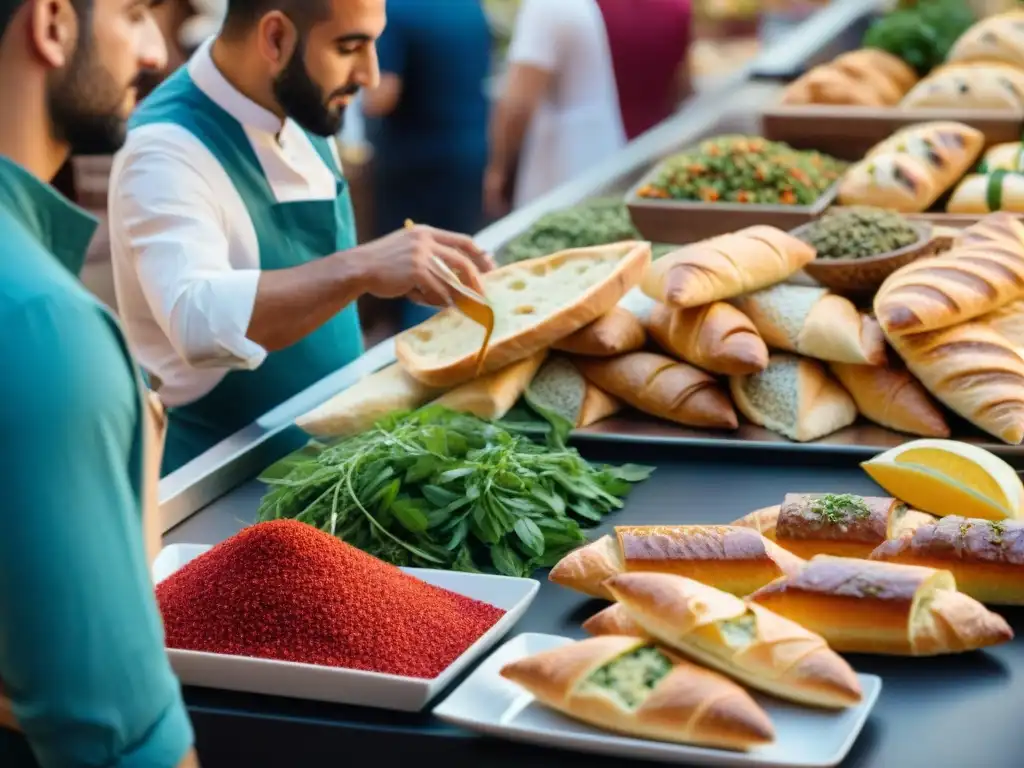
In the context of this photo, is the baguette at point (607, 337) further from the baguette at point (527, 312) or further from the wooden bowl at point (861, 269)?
the wooden bowl at point (861, 269)

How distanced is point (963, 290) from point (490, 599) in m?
0.85

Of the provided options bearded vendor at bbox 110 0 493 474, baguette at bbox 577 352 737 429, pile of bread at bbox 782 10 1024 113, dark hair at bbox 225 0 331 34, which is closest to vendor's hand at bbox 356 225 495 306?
bearded vendor at bbox 110 0 493 474

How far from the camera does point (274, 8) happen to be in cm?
207

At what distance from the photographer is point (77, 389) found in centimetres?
84

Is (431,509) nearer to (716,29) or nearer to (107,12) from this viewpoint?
(107,12)

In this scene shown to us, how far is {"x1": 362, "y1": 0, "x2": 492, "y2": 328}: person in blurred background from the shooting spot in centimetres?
449

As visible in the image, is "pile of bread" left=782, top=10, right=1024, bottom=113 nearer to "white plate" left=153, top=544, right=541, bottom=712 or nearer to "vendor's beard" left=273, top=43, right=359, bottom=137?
"vendor's beard" left=273, top=43, right=359, bottom=137

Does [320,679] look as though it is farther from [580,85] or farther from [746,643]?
[580,85]

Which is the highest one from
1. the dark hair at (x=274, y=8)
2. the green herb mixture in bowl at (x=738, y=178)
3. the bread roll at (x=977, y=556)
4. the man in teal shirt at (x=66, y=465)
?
the dark hair at (x=274, y=8)

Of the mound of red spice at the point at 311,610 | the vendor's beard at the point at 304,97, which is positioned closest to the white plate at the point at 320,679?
the mound of red spice at the point at 311,610

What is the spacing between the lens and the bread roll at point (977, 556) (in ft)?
4.41

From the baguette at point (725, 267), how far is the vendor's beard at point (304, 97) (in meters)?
0.54

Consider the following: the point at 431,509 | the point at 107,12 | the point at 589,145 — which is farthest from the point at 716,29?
the point at 107,12

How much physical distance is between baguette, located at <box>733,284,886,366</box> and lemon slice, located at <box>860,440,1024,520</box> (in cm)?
27
